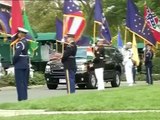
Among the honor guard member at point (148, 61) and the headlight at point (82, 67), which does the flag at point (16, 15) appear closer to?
the headlight at point (82, 67)

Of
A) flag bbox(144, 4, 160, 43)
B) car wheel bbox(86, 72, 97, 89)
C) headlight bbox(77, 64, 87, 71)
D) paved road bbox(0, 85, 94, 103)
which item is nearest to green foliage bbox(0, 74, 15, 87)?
paved road bbox(0, 85, 94, 103)

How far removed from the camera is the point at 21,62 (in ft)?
47.6

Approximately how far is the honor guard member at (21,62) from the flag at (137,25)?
1077 centimetres

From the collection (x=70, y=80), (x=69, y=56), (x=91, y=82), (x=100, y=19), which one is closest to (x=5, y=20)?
(x=69, y=56)

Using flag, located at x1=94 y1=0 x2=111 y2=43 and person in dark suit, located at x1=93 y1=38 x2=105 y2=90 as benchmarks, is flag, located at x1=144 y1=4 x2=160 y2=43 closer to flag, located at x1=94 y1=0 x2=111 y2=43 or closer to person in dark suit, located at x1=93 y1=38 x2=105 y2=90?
flag, located at x1=94 y1=0 x2=111 y2=43

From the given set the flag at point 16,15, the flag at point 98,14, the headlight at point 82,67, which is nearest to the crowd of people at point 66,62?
the flag at point 16,15

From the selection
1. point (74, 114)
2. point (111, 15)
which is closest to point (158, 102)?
point (74, 114)

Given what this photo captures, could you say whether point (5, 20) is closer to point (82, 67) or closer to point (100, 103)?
point (82, 67)

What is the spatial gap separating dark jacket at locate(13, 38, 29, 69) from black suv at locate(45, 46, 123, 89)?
896cm

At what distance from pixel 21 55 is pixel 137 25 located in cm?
1121

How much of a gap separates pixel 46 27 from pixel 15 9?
45.6 m

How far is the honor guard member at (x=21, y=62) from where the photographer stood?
47.2 feet

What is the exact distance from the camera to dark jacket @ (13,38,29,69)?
567 inches

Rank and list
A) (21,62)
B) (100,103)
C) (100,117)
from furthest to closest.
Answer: (21,62) → (100,103) → (100,117)
